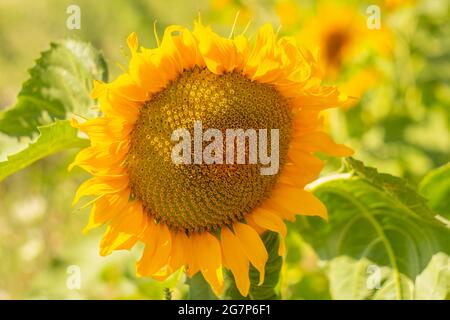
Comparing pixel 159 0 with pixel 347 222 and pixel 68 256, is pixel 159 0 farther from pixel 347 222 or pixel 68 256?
pixel 347 222

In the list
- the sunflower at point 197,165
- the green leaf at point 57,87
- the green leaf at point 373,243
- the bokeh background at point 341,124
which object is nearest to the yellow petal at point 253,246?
the sunflower at point 197,165

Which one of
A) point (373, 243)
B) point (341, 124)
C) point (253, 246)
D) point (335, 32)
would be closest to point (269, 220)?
point (253, 246)

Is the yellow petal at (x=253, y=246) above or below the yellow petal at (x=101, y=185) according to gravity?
below

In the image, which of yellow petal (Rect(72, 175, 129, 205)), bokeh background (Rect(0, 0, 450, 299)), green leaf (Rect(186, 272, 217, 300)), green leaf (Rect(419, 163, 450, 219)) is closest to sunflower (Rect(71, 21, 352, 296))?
yellow petal (Rect(72, 175, 129, 205))

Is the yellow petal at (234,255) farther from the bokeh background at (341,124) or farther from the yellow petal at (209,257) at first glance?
the bokeh background at (341,124)

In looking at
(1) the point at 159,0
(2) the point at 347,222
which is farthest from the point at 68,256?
(1) the point at 159,0

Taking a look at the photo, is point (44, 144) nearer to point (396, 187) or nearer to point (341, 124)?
point (396, 187)

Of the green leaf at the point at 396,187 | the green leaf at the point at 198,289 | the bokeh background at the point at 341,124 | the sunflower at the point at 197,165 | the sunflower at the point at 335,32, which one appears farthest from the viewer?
the sunflower at the point at 335,32
